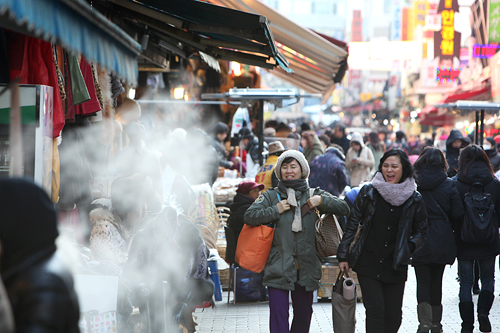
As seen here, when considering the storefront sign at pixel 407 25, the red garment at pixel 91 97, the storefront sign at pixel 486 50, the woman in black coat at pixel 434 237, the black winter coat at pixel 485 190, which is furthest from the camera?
the storefront sign at pixel 407 25

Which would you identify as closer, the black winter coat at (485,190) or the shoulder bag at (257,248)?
the shoulder bag at (257,248)

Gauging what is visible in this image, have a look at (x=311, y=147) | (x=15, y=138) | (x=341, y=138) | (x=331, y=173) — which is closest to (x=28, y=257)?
(x=15, y=138)

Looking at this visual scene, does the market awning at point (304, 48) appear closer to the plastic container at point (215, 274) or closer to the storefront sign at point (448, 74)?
the plastic container at point (215, 274)

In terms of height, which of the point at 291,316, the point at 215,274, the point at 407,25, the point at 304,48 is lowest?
the point at 291,316

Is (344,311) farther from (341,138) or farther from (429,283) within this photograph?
(341,138)

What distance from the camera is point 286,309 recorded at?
15.5 ft

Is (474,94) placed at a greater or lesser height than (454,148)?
greater

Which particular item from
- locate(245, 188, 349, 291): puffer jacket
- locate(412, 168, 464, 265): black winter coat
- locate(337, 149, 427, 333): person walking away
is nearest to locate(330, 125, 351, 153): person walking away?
locate(412, 168, 464, 265): black winter coat

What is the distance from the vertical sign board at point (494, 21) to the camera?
17891 mm

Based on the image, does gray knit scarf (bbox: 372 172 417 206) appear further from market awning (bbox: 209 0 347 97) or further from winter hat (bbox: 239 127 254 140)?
winter hat (bbox: 239 127 254 140)

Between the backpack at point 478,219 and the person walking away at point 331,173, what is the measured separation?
3.65 metres

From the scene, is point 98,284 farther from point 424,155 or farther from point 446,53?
point 446,53

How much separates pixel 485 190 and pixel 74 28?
4803 millimetres

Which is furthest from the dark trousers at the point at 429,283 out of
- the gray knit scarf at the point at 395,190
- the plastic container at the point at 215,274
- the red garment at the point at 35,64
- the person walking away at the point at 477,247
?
the red garment at the point at 35,64
